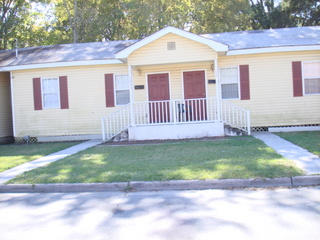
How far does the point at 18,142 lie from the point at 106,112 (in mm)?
4427

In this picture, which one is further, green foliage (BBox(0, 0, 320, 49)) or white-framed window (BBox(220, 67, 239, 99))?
green foliage (BBox(0, 0, 320, 49))

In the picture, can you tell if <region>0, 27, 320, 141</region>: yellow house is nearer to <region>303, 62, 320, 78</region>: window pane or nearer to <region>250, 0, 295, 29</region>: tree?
<region>303, 62, 320, 78</region>: window pane

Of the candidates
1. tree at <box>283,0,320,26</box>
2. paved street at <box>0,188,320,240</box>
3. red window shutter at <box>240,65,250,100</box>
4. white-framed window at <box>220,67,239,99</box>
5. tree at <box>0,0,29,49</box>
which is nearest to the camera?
paved street at <box>0,188,320,240</box>

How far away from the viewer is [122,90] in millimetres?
13586

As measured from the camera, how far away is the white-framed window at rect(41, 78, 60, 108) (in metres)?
13.9

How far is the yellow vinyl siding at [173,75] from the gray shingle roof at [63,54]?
58.8 inches

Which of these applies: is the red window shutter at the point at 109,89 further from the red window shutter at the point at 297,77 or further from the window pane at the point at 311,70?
the window pane at the point at 311,70

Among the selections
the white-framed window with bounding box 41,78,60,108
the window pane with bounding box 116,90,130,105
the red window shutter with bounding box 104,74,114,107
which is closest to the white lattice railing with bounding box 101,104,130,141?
the window pane with bounding box 116,90,130,105

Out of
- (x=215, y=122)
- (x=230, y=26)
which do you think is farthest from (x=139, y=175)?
(x=230, y=26)

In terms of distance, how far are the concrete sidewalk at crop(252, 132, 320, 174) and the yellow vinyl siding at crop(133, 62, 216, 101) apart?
409cm

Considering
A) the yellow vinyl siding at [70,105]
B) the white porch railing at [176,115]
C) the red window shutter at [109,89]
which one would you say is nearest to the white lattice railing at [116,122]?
the white porch railing at [176,115]

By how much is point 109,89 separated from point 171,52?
3.43 meters

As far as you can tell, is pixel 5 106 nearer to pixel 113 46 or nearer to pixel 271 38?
pixel 113 46

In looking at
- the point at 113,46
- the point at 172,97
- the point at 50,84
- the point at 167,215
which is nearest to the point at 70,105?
the point at 50,84
